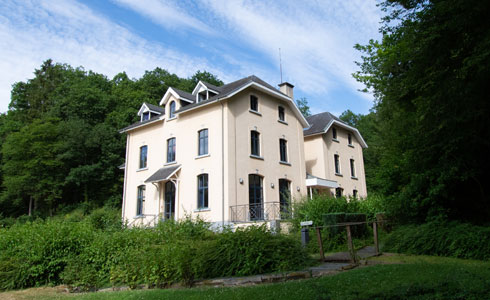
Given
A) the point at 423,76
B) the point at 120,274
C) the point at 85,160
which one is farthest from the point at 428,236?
the point at 85,160

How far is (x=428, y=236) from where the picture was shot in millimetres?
10211

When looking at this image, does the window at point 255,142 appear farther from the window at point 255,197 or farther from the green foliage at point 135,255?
the green foliage at point 135,255

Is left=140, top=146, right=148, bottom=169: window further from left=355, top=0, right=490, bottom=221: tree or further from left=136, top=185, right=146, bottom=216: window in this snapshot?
left=355, top=0, right=490, bottom=221: tree

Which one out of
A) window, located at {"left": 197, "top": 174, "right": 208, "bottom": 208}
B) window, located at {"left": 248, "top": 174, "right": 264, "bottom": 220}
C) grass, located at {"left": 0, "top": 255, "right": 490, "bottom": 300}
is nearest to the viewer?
grass, located at {"left": 0, "top": 255, "right": 490, "bottom": 300}

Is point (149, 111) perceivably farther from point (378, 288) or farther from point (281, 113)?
point (378, 288)

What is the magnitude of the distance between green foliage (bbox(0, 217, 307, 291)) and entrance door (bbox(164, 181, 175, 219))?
1018 centimetres

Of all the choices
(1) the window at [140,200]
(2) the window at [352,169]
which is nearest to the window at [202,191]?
(1) the window at [140,200]

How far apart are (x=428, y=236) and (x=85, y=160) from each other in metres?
35.7

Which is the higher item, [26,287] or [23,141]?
[23,141]

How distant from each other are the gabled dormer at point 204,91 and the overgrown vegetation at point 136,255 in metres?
11.2

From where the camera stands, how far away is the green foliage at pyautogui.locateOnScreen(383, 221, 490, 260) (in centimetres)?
916

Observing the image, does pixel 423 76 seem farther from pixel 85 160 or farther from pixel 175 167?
pixel 85 160

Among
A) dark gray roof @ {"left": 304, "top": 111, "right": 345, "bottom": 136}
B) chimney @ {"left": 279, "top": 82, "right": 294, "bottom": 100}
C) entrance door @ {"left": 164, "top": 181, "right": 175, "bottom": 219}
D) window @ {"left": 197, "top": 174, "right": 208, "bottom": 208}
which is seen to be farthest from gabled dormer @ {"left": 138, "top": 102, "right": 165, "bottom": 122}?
dark gray roof @ {"left": 304, "top": 111, "right": 345, "bottom": 136}

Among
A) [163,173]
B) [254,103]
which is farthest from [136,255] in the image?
[254,103]
